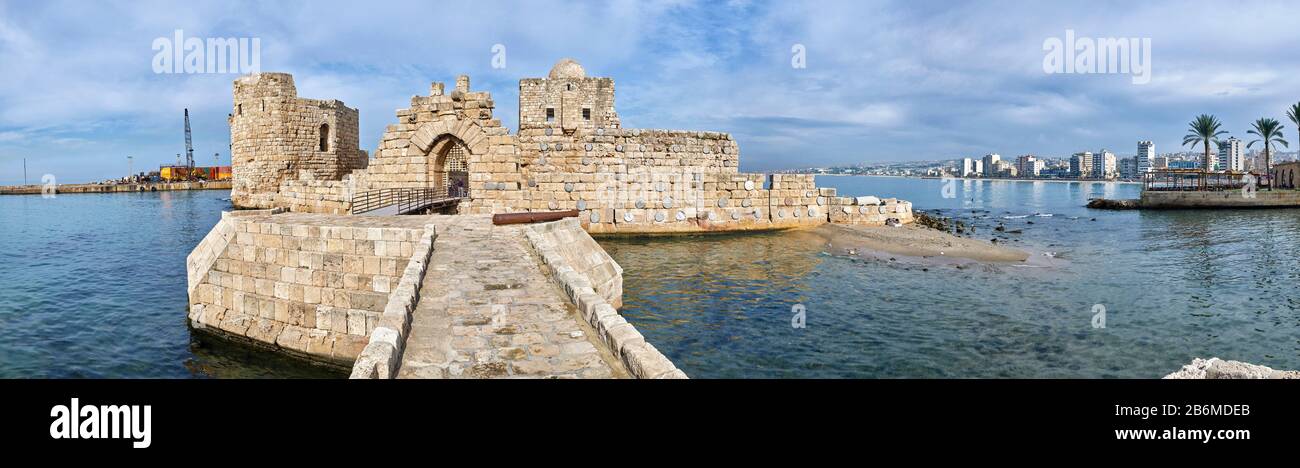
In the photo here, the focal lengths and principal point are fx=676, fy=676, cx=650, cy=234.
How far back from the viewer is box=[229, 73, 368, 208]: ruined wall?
31094 mm

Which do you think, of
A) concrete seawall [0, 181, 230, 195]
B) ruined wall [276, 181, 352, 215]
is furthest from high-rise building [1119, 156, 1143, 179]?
ruined wall [276, 181, 352, 215]

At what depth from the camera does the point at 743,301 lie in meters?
11.9

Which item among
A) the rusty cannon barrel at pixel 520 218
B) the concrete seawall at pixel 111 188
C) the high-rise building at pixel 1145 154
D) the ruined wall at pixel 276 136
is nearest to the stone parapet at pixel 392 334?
the rusty cannon barrel at pixel 520 218

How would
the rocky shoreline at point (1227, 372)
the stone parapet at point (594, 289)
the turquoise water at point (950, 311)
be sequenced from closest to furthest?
the stone parapet at point (594, 289) < the rocky shoreline at point (1227, 372) < the turquoise water at point (950, 311)

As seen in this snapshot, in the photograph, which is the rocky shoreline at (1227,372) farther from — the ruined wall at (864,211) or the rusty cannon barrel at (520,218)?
the ruined wall at (864,211)

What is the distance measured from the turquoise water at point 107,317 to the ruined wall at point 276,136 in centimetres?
868

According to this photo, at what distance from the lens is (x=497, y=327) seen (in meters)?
5.80

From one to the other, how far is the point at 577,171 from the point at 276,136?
1862cm

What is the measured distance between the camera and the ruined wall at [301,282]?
31.1 ft

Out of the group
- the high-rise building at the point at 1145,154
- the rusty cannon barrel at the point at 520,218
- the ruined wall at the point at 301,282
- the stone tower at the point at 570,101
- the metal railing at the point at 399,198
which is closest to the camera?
the ruined wall at the point at 301,282

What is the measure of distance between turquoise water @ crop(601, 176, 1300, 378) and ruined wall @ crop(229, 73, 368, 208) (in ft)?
66.0

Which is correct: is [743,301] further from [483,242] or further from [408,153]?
[408,153]

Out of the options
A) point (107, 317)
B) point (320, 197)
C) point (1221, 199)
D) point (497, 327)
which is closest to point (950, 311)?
point (497, 327)

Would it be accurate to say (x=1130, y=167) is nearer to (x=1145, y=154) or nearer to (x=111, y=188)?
(x=1145, y=154)
